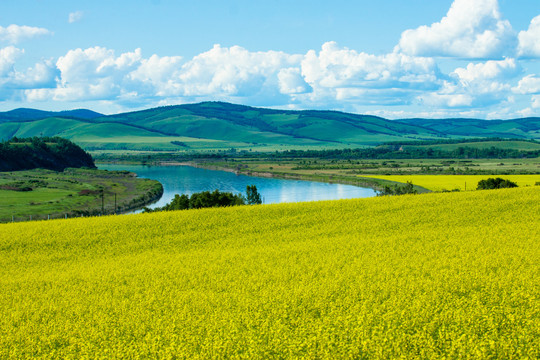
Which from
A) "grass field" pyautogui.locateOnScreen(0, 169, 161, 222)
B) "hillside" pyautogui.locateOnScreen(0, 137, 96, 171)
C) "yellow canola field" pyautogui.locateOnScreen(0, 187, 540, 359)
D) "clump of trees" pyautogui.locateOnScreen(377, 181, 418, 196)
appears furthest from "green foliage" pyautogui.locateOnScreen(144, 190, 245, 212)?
"hillside" pyautogui.locateOnScreen(0, 137, 96, 171)

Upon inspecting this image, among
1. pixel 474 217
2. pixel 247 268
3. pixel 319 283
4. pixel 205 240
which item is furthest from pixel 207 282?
pixel 474 217

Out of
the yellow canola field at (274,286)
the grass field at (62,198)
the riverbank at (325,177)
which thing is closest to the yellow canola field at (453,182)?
the riverbank at (325,177)

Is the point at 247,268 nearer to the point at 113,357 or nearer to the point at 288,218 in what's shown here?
the point at 113,357

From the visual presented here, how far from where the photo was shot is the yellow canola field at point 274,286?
1404 cm

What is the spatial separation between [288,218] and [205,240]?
5.69 m

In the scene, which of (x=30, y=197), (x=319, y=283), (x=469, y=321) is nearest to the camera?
(x=469, y=321)

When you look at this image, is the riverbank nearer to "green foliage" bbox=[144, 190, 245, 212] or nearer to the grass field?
the grass field

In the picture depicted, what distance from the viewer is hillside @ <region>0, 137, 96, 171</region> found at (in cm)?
15132

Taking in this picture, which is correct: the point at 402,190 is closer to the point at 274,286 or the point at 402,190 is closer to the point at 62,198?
the point at 62,198

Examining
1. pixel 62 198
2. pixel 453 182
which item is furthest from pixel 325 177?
pixel 62 198

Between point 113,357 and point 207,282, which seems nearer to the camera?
point 113,357

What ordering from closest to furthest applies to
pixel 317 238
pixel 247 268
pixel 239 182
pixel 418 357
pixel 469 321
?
pixel 418 357
pixel 469 321
pixel 247 268
pixel 317 238
pixel 239 182

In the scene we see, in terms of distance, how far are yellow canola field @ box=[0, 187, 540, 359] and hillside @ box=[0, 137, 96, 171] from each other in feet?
432

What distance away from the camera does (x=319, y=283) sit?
1867 centimetres
